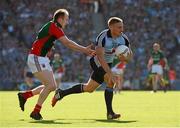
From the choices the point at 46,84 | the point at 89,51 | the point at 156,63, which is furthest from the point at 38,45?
the point at 156,63

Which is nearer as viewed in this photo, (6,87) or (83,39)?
(6,87)

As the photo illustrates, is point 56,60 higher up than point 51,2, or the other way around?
point 51,2

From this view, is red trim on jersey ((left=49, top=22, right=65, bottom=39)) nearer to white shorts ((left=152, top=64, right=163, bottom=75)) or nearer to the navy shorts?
the navy shorts

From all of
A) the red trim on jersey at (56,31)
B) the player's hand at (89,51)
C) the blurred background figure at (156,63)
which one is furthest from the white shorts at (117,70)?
the red trim on jersey at (56,31)

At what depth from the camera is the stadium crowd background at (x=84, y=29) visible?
133 ft

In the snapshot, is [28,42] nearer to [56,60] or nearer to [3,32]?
[3,32]

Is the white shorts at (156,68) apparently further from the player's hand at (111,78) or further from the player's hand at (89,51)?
the player's hand at (89,51)

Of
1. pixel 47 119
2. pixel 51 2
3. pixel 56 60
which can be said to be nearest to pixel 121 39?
pixel 47 119

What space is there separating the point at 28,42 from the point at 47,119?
95.6 ft

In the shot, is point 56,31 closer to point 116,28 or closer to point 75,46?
point 75,46

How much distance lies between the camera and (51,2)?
45.2 metres

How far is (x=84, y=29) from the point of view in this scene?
43.2 meters

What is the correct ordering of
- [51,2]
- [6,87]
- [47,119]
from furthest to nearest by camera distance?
[51,2], [6,87], [47,119]

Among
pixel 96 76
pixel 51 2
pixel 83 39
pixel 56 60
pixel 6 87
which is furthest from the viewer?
pixel 51 2
